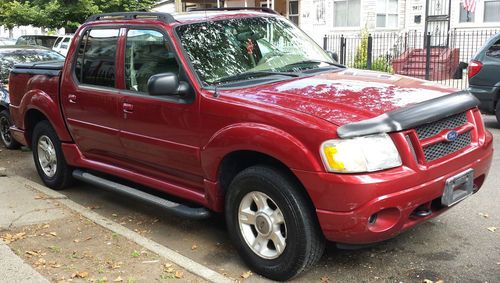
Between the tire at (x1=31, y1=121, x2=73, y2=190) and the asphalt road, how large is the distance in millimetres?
648

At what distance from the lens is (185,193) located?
4.42 meters

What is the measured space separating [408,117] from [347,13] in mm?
15656

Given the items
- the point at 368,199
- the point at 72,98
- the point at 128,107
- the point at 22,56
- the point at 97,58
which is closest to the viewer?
the point at 368,199

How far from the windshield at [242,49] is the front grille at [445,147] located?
1462 mm

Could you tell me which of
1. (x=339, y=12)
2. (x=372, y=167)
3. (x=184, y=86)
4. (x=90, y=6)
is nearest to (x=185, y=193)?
(x=184, y=86)

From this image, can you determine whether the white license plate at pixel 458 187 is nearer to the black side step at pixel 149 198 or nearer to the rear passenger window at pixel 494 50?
the black side step at pixel 149 198

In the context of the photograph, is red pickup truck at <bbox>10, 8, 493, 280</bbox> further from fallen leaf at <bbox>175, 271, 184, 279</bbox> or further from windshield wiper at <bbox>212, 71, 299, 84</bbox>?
fallen leaf at <bbox>175, 271, 184, 279</bbox>

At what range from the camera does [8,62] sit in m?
9.42

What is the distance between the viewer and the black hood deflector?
327 centimetres

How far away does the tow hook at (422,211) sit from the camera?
3.62 m

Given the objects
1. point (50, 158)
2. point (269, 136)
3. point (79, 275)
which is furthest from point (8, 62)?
point (269, 136)

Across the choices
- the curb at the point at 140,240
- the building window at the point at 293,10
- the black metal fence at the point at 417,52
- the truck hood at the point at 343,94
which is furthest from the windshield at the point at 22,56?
the building window at the point at 293,10

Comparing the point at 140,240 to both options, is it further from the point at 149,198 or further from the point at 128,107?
the point at 128,107

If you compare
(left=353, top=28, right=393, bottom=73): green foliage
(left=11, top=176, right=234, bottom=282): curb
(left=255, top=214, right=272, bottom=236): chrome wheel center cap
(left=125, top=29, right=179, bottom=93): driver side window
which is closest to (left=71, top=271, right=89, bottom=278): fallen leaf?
(left=11, top=176, right=234, bottom=282): curb
